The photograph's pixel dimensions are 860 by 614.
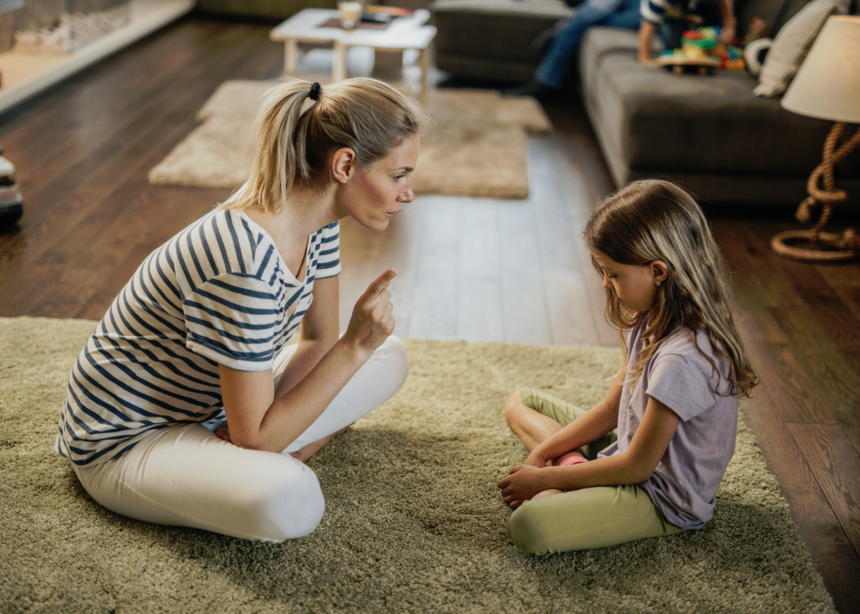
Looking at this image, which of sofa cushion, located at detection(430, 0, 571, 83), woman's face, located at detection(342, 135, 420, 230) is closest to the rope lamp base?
woman's face, located at detection(342, 135, 420, 230)

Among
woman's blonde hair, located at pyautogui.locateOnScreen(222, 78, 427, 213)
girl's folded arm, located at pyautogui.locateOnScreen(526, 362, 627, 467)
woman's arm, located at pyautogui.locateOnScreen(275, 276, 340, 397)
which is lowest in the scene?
girl's folded arm, located at pyautogui.locateOnScreen(526, 362, 627, 467)

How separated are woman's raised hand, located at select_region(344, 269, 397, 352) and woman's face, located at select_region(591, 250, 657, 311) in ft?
1.19

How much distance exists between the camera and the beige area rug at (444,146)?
319 cm

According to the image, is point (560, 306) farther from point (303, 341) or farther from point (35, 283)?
point (35, 283)

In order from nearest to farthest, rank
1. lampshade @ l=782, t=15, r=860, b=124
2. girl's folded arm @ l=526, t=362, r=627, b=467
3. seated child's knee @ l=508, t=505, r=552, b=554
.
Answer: seated child's knee @ l=508, t=505, r=552, b=554
girl's folded arm @ l=526, t=362, r=627, b=467
lampshade @ l=782, t=15, r=860, b=124

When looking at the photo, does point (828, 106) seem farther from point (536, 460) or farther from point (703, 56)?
point (536, 460)

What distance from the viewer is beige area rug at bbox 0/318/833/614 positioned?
1.23 metres

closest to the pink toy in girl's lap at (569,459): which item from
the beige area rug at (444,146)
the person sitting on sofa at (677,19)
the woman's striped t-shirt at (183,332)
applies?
the woman's striped t-shirt at (183,332)

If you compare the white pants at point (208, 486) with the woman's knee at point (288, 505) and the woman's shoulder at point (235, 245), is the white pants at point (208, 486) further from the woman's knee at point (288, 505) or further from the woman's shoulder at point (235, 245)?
the woman's shoulder at point (235, 245)

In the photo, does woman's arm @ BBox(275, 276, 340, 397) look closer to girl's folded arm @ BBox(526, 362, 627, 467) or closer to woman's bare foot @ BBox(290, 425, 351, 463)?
woman's bare foot @ BBox(290, 425, 351, 463)

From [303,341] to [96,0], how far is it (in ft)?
14.9

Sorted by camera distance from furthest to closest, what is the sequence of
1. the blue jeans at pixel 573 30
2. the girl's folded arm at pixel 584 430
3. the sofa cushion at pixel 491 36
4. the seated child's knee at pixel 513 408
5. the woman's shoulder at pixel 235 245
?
the sofa cushion at pixel 491 36
the blue jeans at pixel 573 30
the seated child's knee at pixel 513 408
the girl's folded arm at pixel 584 430
the woman's shoulder at pixel 235 245

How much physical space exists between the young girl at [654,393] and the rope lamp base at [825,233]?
→ 1595 mm

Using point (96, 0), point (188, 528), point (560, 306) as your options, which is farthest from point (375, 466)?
point (96, 0)
